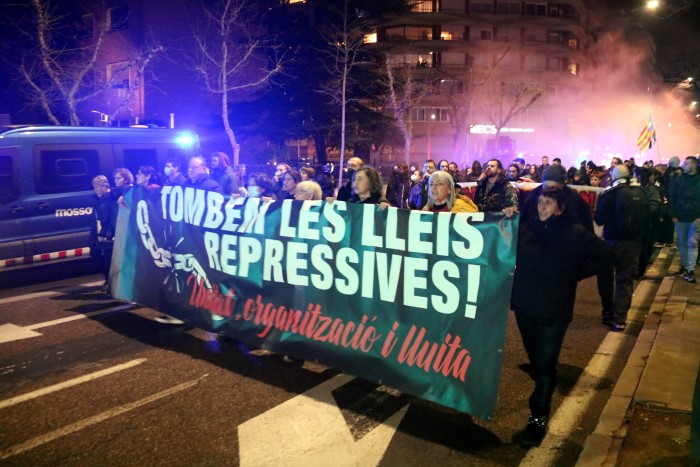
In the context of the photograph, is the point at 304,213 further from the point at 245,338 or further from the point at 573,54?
the point at 573,54

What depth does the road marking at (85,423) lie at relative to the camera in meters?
3.79

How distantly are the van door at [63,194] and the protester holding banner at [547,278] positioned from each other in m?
7.49

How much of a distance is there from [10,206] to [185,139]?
12.2 feet

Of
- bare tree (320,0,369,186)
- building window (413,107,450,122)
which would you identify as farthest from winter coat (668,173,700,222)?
building window (413,107,450,122)

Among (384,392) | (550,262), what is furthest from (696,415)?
(384,392)

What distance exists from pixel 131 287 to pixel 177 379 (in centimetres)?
221

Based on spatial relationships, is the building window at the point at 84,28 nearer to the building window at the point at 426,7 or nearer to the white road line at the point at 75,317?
the white road line at the point at 75,317

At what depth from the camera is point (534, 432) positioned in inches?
156

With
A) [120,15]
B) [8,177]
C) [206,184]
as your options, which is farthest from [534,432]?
[120,15]

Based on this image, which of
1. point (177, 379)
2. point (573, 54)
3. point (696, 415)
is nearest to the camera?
point (696, 415)

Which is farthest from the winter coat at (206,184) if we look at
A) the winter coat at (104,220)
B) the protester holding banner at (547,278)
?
the protester holding banner at (547,278)

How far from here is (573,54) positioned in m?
72.8

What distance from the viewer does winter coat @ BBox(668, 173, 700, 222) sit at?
907 centimetres

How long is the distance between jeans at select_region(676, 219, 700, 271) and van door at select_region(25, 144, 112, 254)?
9.86 m
